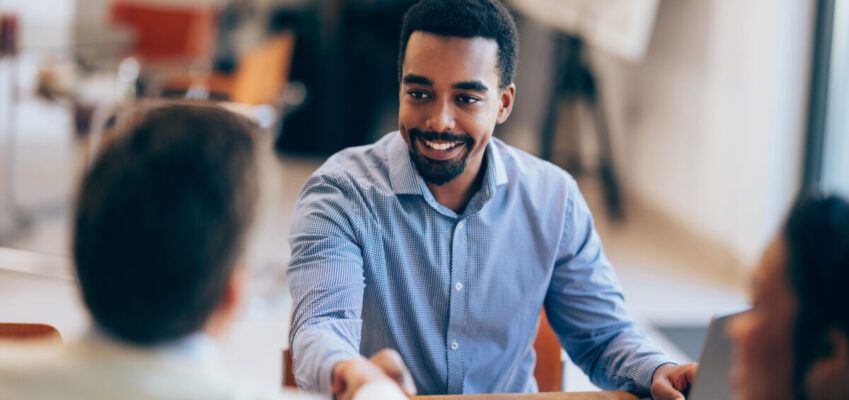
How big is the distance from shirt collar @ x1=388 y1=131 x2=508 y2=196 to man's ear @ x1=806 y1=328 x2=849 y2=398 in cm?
83

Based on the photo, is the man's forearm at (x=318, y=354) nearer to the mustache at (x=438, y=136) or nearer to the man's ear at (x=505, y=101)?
the mustache at (x=438, y=136)

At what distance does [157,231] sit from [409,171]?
2.76 ft

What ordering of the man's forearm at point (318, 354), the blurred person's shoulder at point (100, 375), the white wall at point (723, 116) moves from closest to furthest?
the blurred person's shoulder at point (100, 375)
the man's forearm at point (318, 354)
the white wall at point (723, 116)

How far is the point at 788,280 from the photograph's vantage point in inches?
37.4

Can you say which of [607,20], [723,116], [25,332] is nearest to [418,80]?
[25,332]

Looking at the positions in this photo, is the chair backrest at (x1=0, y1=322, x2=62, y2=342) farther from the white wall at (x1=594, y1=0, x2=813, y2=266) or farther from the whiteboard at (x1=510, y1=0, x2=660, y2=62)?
the whiteboard at (x1=510, y1=0, x2=660, y2=62)

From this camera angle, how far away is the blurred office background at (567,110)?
156 inches

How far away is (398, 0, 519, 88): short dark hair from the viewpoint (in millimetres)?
1667

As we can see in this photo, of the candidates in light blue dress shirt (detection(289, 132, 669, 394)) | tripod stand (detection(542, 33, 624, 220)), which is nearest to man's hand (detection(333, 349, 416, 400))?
light blue dress shirt (detection(289, 132, 669, 394))

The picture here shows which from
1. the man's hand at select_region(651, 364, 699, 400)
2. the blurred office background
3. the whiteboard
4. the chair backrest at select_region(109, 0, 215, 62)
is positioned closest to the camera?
the man's hand at select_region(651, 364, 699, 400)

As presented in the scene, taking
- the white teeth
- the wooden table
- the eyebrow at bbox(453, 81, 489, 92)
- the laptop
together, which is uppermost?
the eyebrow at bbox(453, 81, 489, 92)

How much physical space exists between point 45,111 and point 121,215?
23.4ft

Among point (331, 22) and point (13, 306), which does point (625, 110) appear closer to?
point (331, 22)

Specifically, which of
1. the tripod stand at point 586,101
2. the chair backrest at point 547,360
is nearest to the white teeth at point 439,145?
the chair backrest at point 547,360
